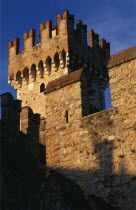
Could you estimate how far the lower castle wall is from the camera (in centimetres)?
698

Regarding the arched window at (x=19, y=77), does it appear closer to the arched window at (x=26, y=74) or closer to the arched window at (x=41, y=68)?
the arched window at (x=26, y=74)

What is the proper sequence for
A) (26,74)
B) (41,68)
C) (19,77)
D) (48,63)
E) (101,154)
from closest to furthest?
(101,154)
(48,63)
(41,68)
(26,74)
(19,77)

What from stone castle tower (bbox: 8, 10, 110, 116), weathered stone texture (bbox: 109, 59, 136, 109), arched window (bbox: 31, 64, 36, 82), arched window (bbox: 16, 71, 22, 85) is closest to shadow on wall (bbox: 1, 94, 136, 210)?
weathered stone texture (bbox: 109, 59, 136, 109)

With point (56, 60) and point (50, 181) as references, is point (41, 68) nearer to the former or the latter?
point (56, 60)

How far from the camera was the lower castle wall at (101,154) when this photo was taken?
275 inches

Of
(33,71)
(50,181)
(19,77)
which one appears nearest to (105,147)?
(50,181)

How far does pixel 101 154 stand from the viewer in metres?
7.43

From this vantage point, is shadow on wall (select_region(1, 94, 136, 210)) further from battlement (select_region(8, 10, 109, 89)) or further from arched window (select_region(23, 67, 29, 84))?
arched window (select_region(23, 67, 29, 84))

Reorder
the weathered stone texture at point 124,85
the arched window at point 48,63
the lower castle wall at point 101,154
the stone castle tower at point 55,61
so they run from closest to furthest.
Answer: the lower castle wall at point 101,154
the weathered stone texture at point 124,85
the stone castle tower at point 55,61
the arched window at point 48,63

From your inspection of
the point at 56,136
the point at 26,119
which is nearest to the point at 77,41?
the point at 26,119

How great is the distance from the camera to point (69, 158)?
7.82m

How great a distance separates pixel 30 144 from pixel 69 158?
1024 millimetres

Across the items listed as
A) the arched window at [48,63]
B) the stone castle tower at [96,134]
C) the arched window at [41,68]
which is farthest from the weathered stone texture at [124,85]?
the arched window at [41,68]

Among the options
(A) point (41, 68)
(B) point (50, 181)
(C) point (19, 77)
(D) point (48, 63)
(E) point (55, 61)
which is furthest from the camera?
(C) point (19, 77)
